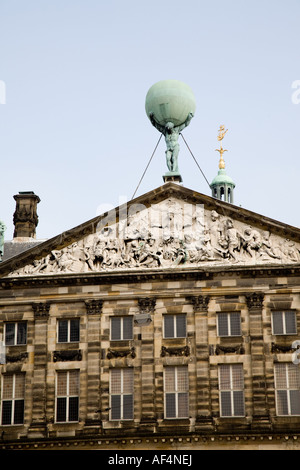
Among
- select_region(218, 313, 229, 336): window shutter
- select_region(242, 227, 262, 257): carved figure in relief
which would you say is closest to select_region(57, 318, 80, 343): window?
select_region(218, 313, 229, 336): window shutter

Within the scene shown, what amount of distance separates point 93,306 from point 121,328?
4.21 ft

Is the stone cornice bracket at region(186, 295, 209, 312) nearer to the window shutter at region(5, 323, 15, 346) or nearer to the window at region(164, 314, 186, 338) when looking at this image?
the window at region(164, 314, 186, 338)

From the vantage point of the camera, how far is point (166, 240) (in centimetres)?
3844

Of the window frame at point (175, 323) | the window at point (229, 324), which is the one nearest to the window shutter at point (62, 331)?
the window frame at point (175, 323)

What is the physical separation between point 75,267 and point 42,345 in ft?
10.1

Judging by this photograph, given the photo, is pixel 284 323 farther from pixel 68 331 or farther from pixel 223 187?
pixel 223 187

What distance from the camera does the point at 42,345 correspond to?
1491 inches

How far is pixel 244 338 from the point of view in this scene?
37.2m

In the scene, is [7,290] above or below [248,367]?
above

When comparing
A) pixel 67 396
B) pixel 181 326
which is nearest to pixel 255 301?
pixel 181 326

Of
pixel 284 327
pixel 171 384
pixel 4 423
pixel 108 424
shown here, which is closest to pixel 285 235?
pixel 284 327
